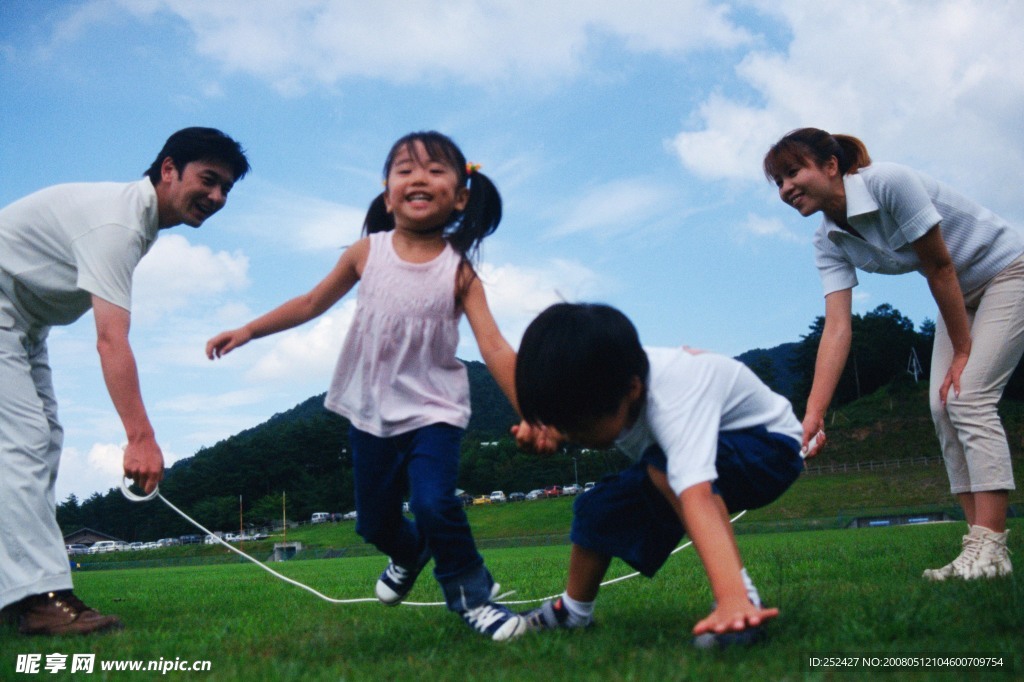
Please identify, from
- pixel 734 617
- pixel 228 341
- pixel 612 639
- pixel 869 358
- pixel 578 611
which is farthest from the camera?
pixel 869 358

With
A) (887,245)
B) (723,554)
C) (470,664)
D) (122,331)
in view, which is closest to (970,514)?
(887,245)

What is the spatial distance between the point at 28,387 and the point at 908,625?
374cm

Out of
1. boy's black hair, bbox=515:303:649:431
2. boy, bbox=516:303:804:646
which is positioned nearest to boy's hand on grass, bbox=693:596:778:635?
boy, bbox=516:303:804:646

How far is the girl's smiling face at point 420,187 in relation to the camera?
3441mm

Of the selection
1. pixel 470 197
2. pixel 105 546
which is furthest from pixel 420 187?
pixel 105 546

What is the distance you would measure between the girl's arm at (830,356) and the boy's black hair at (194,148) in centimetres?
304

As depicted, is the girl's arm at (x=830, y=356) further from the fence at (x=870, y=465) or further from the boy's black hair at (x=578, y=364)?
the fence at (x=870, y=465)

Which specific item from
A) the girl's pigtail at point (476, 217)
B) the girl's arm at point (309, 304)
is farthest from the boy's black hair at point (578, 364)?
the girl's arm at point (309, 304)

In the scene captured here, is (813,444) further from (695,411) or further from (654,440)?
(695,411)

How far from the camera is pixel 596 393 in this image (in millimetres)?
2555

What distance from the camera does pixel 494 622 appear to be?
3125 mm

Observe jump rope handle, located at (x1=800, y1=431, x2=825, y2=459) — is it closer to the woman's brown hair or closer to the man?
the woman's brown hair

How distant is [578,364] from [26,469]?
8.69 ft

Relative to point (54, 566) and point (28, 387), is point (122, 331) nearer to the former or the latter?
point (28, 387)
